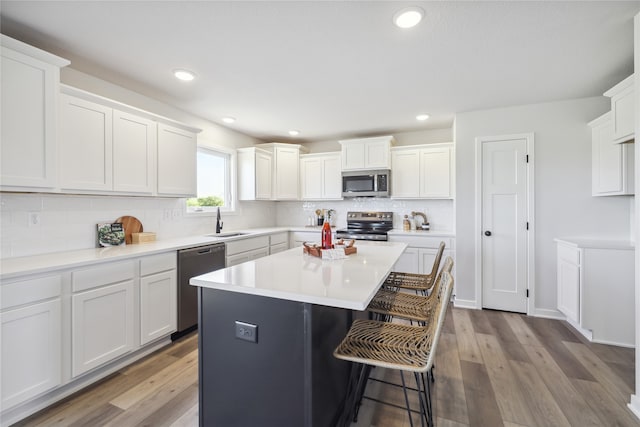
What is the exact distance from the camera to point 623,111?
2330mm

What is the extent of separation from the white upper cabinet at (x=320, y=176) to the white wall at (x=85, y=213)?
1.67m

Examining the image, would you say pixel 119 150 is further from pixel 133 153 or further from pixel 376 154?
pixel 376 154

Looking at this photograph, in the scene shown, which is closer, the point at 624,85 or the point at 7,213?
the point at 7,213

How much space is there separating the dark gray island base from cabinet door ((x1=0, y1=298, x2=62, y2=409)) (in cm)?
107

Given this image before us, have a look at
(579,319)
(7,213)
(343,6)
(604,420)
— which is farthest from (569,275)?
(7,213)

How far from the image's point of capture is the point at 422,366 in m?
1.25

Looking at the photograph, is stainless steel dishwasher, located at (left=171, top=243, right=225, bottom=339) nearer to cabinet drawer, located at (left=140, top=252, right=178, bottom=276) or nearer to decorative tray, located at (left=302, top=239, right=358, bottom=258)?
cabinet drawer, located at (left=140, top=252, right=178, bottom=276)

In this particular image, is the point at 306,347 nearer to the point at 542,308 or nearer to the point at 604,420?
the point at 604,420

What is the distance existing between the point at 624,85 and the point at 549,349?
7.54 ft

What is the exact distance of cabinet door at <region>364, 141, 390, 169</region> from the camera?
4273mm

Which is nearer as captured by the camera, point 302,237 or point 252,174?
point 252,174

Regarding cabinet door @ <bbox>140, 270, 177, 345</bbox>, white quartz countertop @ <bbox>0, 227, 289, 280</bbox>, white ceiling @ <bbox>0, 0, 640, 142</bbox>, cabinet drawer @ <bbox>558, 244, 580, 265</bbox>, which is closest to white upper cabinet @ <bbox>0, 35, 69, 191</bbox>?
white ceiling @ <bbox>0, 0, 640, 142</bbox>

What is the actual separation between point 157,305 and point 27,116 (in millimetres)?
1646

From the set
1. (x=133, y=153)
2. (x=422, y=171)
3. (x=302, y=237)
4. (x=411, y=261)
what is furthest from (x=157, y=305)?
(x=422, y=171)
